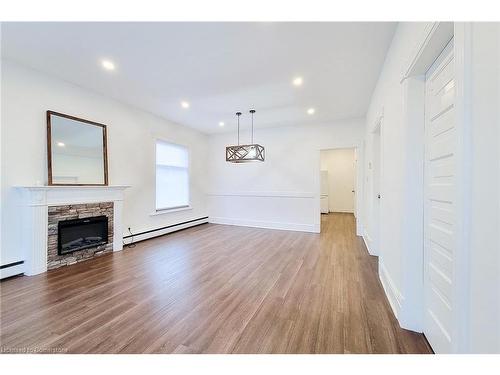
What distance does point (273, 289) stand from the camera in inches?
94.9

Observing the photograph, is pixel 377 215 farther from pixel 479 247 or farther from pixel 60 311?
pixel 60 311

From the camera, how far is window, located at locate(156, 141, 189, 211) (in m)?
5.00

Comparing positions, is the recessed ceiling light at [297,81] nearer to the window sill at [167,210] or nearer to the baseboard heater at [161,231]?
the window sill at [167,210]

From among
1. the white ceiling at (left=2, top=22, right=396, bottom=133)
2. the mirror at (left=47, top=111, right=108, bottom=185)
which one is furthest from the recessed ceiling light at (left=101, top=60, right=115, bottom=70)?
the mirror at (left=47, top=111, right=108, bottom=185)

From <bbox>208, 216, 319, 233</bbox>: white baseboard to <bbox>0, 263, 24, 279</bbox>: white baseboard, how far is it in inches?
166

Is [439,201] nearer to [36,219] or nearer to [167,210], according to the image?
[36,219]

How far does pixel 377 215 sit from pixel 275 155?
3007mm

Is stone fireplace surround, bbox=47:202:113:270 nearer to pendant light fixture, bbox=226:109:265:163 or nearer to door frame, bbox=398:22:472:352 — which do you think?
pendant light fixture, bbox=226:109:265:163

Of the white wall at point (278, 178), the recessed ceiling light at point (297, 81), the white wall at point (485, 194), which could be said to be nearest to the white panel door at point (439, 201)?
the white wall at point (485, 194)

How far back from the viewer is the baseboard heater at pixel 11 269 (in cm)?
261

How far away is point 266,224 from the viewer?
583cm
